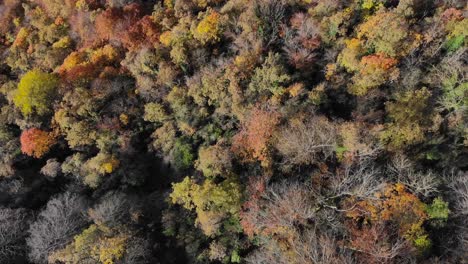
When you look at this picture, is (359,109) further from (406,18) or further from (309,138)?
(406,18)

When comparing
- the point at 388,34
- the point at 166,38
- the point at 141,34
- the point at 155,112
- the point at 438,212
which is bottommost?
the point at 438,212

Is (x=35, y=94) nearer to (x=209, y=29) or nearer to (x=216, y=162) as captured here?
(x=209, y=29)

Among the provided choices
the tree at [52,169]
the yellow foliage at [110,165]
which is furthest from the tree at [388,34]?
the tree at [52,169]

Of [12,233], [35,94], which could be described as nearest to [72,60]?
[35,94]

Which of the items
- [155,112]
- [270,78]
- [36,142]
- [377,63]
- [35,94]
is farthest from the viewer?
[35,94]

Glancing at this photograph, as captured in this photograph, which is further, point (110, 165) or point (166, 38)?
point (166, 38)

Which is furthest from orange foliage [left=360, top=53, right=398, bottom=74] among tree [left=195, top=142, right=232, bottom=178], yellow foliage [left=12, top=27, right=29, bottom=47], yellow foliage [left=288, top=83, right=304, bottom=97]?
yellow foliage [left=12, top=27, right=29, bottom=47]

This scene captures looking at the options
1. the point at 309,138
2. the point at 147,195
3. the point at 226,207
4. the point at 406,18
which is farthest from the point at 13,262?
the point at 406,18
